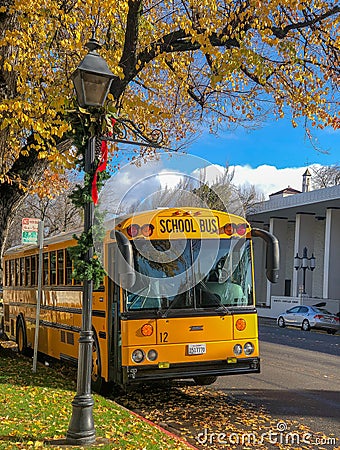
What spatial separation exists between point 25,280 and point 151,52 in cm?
692

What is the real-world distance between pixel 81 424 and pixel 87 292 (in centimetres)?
150

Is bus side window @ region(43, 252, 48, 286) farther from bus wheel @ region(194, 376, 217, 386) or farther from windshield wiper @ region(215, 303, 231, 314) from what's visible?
windshield wiper @ region(215, 303, 231, 314)

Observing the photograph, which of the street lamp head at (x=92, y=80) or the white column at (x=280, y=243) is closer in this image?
the street lamp head at (x=92, y=80)

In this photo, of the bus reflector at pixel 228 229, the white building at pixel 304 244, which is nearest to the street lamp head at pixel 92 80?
the bus reflector at pixel 228 229

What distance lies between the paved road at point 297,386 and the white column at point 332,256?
20858mm

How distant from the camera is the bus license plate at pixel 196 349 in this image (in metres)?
8.77

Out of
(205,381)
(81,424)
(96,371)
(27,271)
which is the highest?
(27,271)

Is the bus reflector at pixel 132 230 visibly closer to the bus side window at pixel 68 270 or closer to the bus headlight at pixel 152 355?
Answer: the bus headlight at pixel 152 355

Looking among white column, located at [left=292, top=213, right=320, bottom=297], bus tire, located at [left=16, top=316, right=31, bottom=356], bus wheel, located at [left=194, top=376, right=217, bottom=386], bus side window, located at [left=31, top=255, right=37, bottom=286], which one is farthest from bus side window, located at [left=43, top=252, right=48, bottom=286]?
white column, located at [left=292, top=213, right=320, bottom=297]

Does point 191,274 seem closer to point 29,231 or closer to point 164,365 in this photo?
point 164,365

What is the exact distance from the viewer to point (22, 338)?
15.1m

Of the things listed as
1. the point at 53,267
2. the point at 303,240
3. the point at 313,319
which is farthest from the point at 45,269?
the point at 303,240

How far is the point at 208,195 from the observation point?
9.28 m

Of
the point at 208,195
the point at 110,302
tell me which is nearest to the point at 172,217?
the point at 208,195
